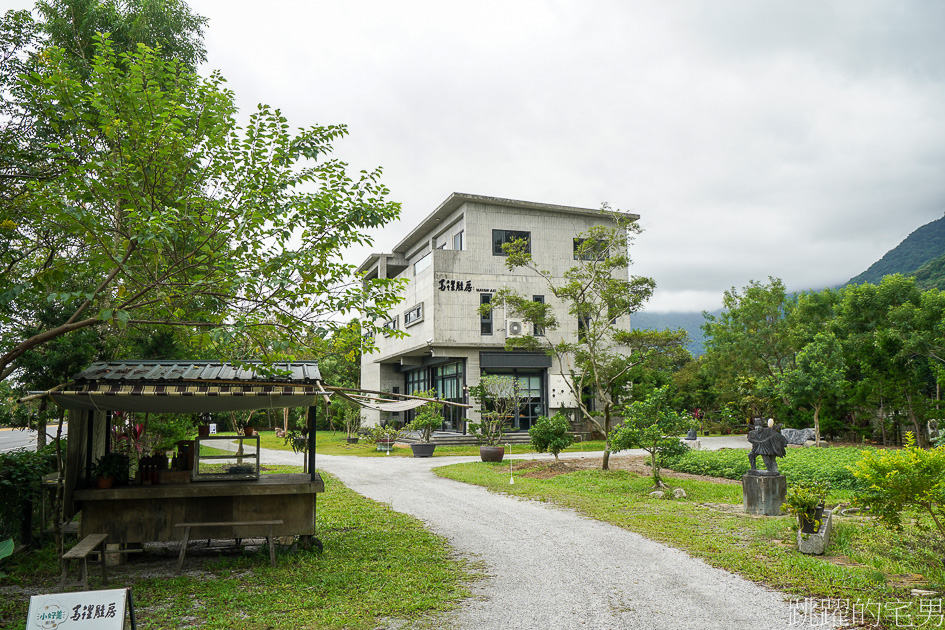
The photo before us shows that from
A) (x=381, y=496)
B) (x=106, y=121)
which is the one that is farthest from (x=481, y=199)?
(x=106, y=121)

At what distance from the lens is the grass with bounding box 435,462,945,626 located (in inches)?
264

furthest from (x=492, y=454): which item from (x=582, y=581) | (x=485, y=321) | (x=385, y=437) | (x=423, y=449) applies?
(x=582, y=581)

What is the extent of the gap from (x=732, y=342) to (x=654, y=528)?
25.8 m

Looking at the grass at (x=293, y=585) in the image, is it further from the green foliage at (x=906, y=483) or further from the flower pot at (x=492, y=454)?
the flower pot at (x=492, y=454)

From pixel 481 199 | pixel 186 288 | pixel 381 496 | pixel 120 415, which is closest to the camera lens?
pixel 186 288

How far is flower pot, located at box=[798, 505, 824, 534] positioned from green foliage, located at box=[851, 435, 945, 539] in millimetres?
1126

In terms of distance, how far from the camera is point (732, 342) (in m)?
33.7

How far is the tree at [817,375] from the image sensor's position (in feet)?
85.7

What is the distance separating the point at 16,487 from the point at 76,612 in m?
5.94

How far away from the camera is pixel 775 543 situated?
8.80m

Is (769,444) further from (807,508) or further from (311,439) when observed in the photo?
(311,439)

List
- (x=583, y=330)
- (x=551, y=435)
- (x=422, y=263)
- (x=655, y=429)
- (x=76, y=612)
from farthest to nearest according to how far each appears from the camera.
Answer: (x=422, y=263) → (x=583, y=330) → (x=551, y=435) → (x=655, y=429) → (x=76, y=612)

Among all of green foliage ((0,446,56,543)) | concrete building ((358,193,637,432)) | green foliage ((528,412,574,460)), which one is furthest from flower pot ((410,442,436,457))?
green foliage ((0,446,56,543))

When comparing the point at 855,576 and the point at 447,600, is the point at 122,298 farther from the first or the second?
the point at 855,576
